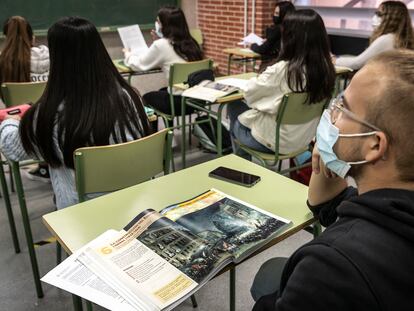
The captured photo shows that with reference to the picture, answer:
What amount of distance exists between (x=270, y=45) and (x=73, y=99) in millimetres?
3361

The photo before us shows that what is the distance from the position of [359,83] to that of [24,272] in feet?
6.35

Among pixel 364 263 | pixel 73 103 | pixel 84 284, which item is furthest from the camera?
pixel 73 103

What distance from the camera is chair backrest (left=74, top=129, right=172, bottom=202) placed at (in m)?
1.42

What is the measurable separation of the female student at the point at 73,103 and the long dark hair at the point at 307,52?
3.59 ft

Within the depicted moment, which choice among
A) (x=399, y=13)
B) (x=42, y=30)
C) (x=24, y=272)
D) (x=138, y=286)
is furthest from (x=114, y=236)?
(x=42, y=30)

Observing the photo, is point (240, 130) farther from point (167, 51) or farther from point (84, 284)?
point (84, 284)

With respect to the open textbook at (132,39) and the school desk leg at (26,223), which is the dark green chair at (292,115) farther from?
the open textbook at (132,39)

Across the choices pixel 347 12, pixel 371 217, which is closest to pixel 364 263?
pixel 371 217

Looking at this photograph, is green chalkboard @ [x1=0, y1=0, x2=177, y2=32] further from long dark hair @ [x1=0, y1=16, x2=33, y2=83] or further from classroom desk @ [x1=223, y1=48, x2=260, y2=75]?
long dark hair @ [x1=0, y1=16, x2=33, y2=83]

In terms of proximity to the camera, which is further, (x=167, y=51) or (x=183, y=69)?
(x=167, y=51)

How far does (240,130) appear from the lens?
2.67 m

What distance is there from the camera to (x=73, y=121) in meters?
1.57

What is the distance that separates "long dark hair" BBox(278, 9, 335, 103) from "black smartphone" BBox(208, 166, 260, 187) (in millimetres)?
1022

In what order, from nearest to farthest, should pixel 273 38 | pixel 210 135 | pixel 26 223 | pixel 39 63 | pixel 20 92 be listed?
pixel 26 223 < pixel 20 92 < pixel 39 63 < pixel 210 135 < pixel 273 38
